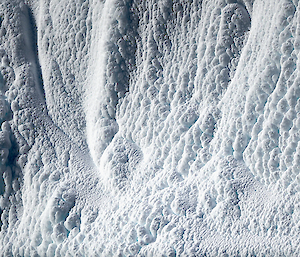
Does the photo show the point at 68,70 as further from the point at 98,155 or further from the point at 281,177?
the point at 281,177

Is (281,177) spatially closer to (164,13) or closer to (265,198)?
(265,198)

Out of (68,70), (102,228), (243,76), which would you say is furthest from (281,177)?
(68,70)

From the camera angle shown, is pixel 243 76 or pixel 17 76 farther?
pixel 17 76

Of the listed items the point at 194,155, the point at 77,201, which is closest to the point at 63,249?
the point at 77,201

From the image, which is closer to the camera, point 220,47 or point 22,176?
point 220,47

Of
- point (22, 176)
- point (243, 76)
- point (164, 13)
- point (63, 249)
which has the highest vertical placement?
point (164, 13)

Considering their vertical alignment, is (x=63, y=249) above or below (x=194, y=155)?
below
